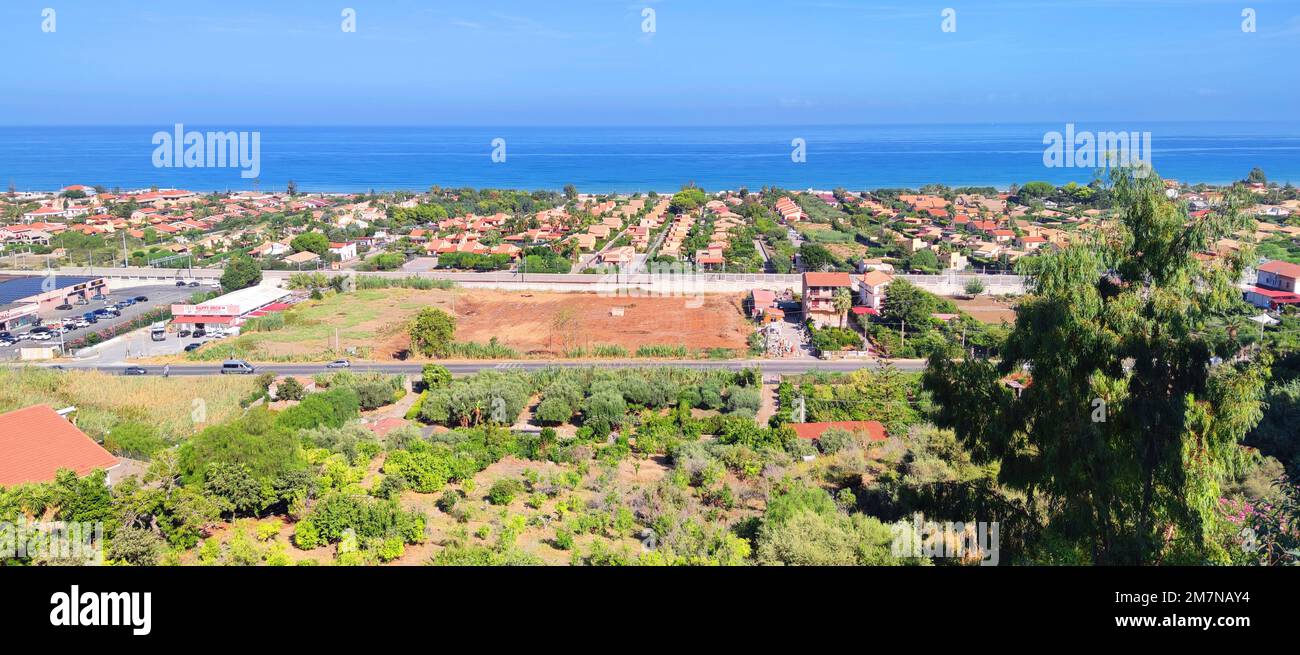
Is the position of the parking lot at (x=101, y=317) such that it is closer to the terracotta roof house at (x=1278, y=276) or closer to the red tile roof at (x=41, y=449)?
the red tile roof at (x=41, y=449)

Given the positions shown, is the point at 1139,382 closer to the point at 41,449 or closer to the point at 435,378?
the point at 41,449

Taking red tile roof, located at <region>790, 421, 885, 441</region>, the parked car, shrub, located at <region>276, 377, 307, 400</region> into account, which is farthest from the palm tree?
the parked car

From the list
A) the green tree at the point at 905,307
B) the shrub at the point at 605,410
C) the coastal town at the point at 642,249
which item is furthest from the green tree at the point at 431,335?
the green tree at the point at 905,307

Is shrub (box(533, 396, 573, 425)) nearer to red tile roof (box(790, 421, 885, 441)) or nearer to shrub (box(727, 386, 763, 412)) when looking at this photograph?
shrub (box(727, 386, 763, 412))

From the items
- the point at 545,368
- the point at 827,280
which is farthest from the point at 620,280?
the point at 545,368

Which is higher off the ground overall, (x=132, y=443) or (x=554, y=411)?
(x=132, y=443)
